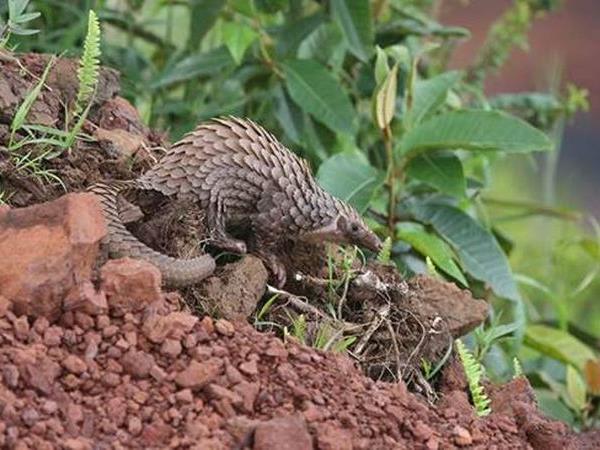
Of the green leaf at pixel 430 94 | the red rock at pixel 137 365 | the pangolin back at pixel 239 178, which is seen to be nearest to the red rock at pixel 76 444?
the red rock at pixel 137 365

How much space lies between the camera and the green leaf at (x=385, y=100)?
210 cm

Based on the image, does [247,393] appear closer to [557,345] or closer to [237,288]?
[237,288]

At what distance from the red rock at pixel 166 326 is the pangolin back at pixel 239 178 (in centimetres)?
25

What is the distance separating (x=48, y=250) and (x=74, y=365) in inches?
4.6

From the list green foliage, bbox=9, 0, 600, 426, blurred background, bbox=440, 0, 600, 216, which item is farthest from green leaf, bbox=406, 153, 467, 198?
blurred background, bbox=440, 0, 600, 216

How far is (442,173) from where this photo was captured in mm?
2221

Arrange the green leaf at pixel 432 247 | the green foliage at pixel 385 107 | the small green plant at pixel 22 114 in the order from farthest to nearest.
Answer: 1. the green foliage at pixel 385 107
2. the green leaf at pixel 432 247
3. the small green plant at pixel 22 114

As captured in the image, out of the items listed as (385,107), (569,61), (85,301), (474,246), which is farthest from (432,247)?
(569,61)

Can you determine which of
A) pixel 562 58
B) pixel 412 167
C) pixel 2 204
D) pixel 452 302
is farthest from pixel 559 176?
pixel 2 204

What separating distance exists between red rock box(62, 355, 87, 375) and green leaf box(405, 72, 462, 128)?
1199mm

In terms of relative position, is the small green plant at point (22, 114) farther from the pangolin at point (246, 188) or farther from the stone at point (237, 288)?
the stone at point (237, 288)

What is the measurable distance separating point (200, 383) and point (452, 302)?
447 mm

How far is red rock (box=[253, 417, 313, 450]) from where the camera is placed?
121cm

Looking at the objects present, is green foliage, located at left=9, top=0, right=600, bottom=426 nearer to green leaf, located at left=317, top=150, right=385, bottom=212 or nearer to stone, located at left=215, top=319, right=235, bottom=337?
green leaf, located at left=317, top=150, right=385, bottom=212
